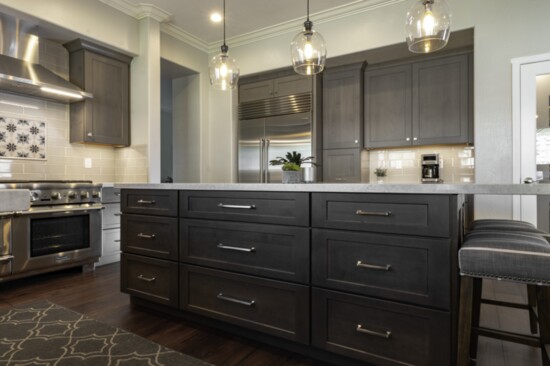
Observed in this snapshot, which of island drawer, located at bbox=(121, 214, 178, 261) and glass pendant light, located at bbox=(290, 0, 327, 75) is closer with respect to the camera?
island drawer, located at bbox=(121, 214, 178, 261)

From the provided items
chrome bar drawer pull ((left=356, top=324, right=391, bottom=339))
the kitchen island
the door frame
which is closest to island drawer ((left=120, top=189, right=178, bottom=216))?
the kitchen island

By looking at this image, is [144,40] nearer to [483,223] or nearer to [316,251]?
[316,251]

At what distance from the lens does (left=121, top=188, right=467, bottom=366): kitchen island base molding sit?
4.54ft

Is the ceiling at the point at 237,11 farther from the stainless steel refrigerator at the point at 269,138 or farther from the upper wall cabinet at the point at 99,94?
the stainless steel refrigerator at the point at 269,138

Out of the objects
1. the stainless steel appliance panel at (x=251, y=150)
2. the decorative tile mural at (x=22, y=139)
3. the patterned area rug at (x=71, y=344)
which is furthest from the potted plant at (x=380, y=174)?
the decorative tile mural at (x=22, y=139)

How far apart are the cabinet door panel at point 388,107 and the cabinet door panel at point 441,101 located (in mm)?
100

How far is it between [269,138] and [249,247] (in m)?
3.07

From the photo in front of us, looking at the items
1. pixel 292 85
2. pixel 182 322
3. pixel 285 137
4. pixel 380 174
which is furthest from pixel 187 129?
pixel 182 322

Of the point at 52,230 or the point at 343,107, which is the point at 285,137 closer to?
the point at 343,107

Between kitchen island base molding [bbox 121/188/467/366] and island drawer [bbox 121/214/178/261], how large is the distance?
0.01 meters

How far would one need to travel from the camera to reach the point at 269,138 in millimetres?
4746

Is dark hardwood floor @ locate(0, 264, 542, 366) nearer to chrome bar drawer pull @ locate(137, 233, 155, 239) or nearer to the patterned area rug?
the patterned area rug

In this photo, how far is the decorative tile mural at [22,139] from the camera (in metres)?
3.52

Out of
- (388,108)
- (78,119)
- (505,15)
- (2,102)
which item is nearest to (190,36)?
(78,119)
